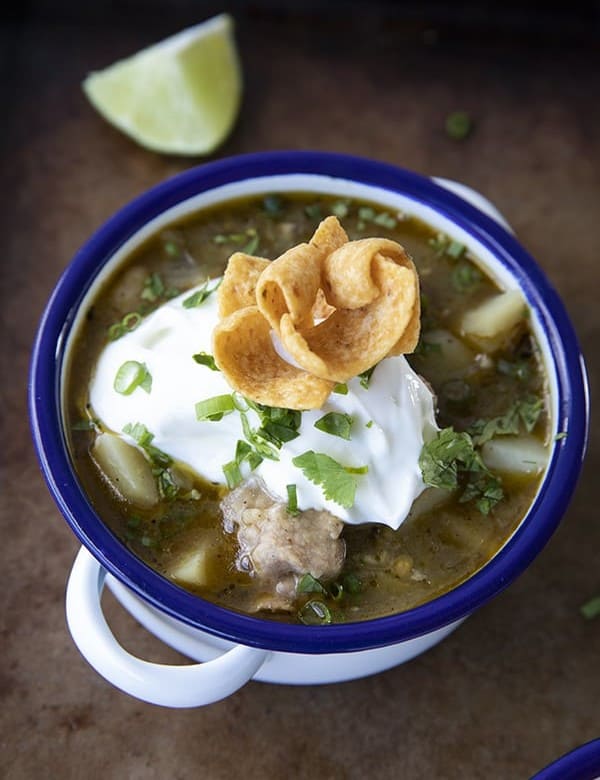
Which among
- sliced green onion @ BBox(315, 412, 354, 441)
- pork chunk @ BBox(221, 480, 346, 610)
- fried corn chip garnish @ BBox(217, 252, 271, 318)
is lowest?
pork chunk @ BBox(221, 480, 346, 610)

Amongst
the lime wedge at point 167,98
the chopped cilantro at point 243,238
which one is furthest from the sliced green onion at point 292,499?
the lime wedge at point 167,98

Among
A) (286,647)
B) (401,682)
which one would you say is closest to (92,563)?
(286,647)

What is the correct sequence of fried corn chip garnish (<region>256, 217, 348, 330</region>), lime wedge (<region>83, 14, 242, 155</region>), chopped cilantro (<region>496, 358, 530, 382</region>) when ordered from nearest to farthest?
fried corn chip garnish (<region>256, 217, 348, 330</region>) < chopped cilantro (<region>496, 358, 530, 382</region>) < lime wedge (<region>83, 14, 242, 155</region>)

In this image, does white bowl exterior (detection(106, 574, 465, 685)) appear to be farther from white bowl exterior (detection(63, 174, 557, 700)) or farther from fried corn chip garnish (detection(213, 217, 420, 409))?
fried corn chip garnish (detection(213, 217, 420, 409))

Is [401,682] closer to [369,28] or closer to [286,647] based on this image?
[286,647]

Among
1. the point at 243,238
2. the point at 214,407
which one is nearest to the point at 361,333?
the point at 214,407

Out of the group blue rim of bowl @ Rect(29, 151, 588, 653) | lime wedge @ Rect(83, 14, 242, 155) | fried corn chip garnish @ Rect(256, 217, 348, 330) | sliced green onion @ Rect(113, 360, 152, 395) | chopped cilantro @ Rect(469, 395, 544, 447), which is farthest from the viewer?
lime wedge @ Rect(83, 14, 242, 155)

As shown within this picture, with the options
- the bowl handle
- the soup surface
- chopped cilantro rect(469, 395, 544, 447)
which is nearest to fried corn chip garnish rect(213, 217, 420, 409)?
the soup surface
